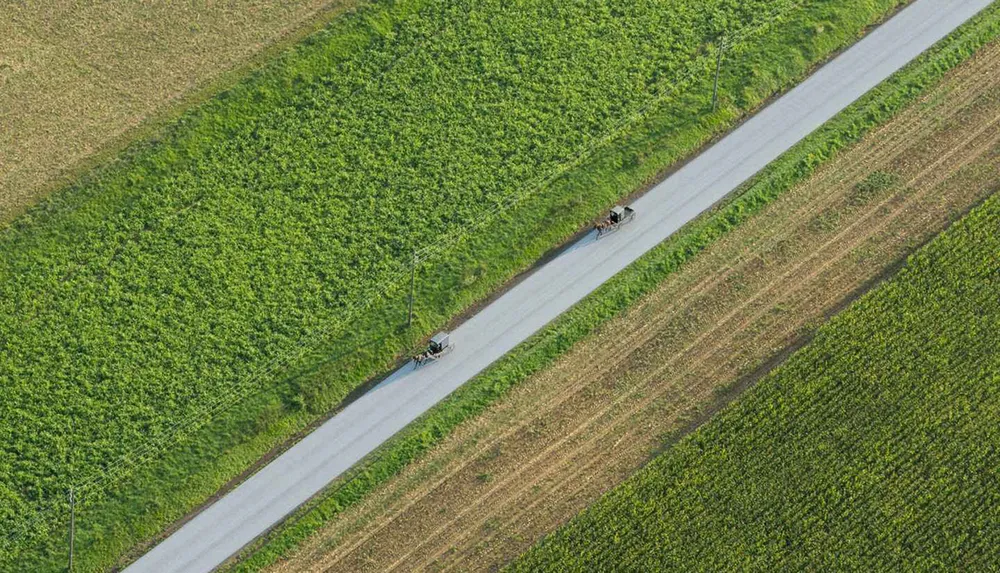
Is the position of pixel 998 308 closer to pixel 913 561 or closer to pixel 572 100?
pixel 913 561

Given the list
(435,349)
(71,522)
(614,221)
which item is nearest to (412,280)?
(435,349)

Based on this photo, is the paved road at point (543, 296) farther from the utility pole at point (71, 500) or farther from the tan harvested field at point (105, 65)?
the tan harvested field at point (105, 65)

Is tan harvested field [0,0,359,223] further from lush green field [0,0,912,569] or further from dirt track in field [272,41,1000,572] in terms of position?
dirt track in field [272,41,1000,572]

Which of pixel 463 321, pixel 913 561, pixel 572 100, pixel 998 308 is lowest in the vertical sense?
pixel 913 561

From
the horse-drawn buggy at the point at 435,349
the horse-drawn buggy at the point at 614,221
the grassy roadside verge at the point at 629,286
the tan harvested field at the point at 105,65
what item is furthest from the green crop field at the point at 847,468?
the tan harvested field at the point at 105,65

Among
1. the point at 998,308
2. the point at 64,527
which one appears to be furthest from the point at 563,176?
the point at 64,527
